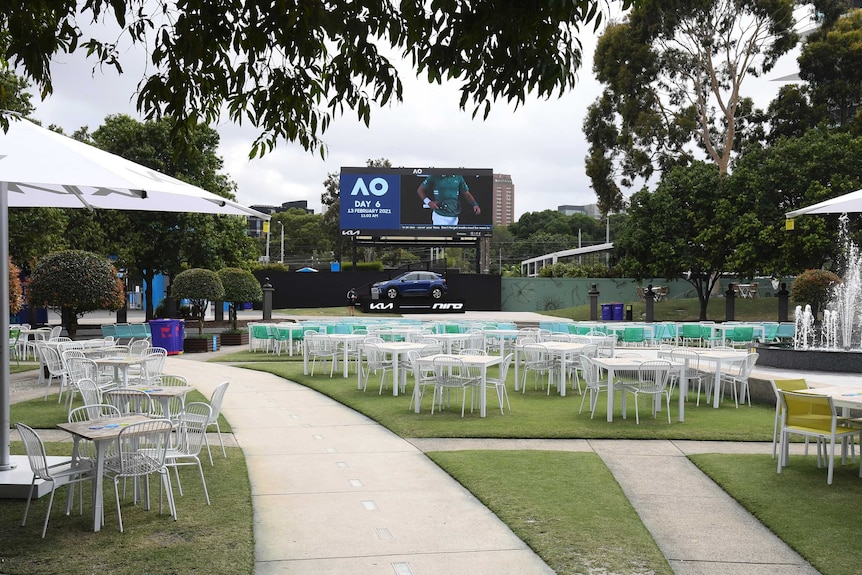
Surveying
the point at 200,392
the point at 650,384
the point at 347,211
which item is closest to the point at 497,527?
the point at 650,384

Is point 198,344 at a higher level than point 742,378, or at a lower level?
lower

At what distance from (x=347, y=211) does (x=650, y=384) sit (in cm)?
3013

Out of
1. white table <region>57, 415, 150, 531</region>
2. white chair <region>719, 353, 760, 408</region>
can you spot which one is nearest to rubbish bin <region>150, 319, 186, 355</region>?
white chair <region>719, 353, 760, 408</region>

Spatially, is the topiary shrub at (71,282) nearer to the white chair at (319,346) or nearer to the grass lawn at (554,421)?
the white chair at (319,346)

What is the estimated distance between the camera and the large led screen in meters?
38.9

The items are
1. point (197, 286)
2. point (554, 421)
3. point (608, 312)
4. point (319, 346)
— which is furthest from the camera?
point (608, 312)

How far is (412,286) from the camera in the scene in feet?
128

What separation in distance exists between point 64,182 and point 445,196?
111ft

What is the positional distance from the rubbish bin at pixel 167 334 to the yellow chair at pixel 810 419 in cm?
1625

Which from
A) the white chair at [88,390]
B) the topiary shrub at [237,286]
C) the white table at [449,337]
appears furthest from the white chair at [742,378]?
the topiary shrub at [237,286]

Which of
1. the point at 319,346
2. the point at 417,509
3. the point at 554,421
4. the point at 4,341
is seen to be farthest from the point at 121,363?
the point at 319,346

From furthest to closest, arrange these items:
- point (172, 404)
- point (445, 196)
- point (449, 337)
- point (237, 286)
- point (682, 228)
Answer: point (445, 196) → point (682, 228) → point (237, 286) → point (449, 337) → point (172, 404)

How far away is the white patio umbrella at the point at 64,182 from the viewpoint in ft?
19.1

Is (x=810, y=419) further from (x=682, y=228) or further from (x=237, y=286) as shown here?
(x=682, y=228)
